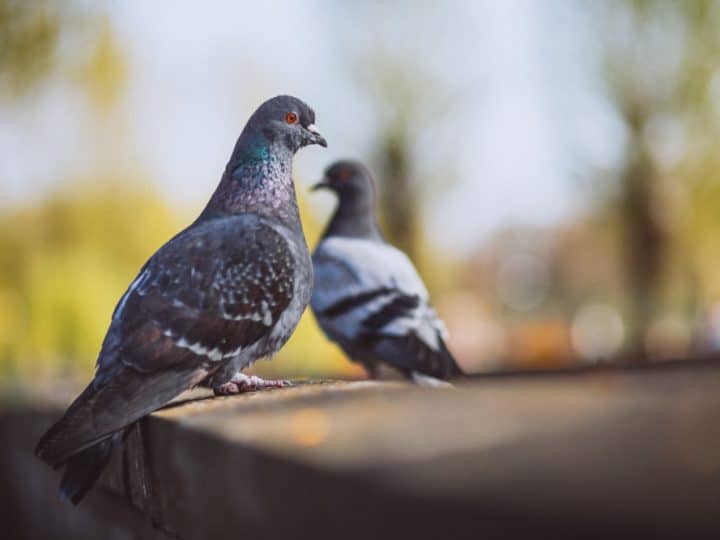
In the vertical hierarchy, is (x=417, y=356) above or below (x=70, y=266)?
above

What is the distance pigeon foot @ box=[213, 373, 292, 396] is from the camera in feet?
9.07

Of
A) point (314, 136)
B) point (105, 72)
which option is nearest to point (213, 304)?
point (314, 136)

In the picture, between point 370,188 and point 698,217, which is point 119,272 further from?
point 698,217

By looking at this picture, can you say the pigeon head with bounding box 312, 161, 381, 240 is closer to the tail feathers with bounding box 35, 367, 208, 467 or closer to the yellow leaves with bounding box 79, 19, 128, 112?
the tail feathers with bounding box 35, 367, 208, 467

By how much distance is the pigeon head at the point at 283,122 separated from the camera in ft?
9.18

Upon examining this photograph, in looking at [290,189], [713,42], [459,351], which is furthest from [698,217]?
[290,189]

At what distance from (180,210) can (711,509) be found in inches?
453

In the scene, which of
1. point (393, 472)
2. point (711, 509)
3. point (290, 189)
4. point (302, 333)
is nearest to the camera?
point (711, 509)

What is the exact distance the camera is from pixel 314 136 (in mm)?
2885

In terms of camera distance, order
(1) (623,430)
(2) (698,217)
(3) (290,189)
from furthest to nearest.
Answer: (2) (698,217)
(3) (290,189)
(1) (623,430)

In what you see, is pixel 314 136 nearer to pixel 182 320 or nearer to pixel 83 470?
pixel 182 320

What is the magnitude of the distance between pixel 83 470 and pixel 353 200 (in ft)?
8.91

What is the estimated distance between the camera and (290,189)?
2.90 metres

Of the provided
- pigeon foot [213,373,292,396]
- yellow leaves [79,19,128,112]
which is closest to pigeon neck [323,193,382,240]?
pigeon foot [213,373,292,396]
